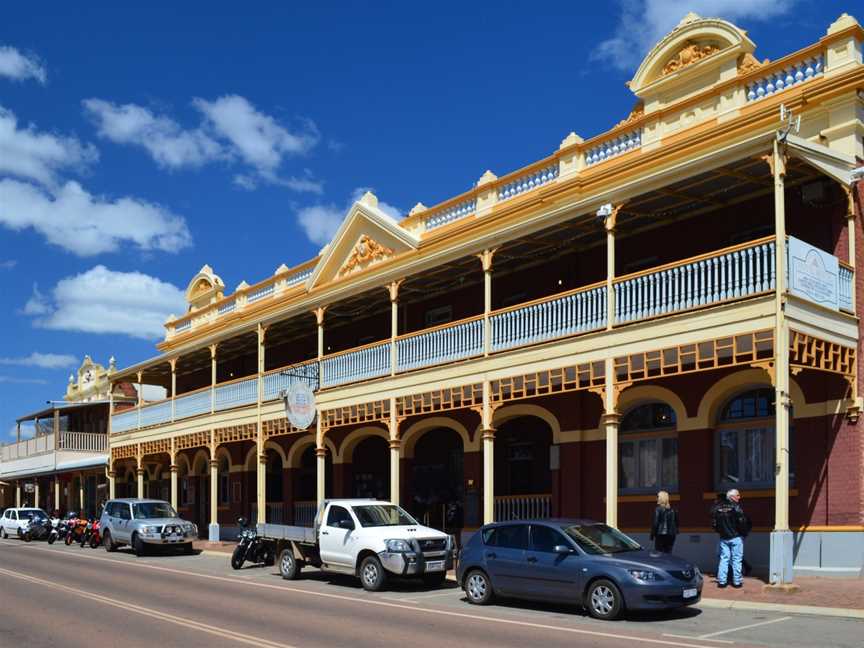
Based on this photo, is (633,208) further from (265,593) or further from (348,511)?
(265,593)

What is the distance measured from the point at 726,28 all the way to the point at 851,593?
11555mm

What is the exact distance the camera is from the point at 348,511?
1997cm

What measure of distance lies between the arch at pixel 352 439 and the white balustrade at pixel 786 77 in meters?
14.7

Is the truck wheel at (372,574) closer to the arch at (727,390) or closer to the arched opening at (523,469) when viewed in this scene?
the arched opening at (523,469)

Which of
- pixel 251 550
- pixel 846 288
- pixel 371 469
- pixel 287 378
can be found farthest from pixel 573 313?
pixel 371 469

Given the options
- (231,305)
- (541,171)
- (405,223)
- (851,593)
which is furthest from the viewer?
(231,305)

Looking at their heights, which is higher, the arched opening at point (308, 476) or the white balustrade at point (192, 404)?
the white balustrade at point (192, 404)

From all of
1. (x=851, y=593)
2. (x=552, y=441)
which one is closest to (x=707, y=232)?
(x=552, y=441)

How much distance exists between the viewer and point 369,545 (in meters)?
19.0

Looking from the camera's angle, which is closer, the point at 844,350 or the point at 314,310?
the point at 844,350

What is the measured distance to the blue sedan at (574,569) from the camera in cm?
1391

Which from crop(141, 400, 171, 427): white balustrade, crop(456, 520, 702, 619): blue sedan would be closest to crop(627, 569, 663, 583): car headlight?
crop(456, 520, 702, 619): blue sedan

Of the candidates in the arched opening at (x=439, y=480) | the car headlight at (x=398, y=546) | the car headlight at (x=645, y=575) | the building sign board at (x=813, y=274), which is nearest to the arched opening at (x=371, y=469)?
the arched opening at (x=439, y=480)

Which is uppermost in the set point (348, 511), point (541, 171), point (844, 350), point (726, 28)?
point (726, 28)
